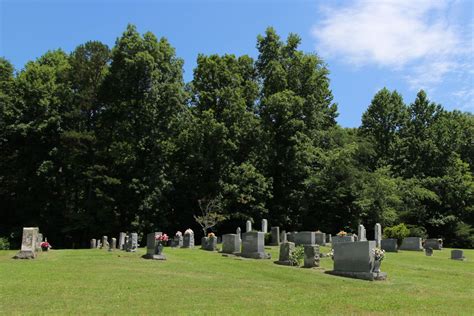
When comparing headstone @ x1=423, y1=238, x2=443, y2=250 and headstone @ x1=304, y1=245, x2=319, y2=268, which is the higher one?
headstone @ x1=423, y1=238, x2=443, y2=250

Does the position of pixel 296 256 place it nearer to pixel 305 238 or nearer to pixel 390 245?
pixel 305 238

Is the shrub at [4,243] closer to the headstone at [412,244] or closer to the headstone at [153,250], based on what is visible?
the headstone at [153,250]

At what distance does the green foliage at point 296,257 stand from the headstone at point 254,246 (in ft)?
8.80

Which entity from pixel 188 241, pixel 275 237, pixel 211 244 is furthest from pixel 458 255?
pixel 188 241

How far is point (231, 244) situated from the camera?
24.8 metres

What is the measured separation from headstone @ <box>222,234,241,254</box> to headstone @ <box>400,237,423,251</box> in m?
15.1

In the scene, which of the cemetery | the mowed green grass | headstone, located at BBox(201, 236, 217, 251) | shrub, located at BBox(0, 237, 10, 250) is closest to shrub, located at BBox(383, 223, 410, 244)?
the cemetery

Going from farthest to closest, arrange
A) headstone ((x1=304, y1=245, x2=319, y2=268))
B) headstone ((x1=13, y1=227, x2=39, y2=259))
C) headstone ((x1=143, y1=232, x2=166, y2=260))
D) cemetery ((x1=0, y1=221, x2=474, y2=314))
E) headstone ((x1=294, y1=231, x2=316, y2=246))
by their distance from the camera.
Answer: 1. headstone ((x1=294, y1=231, x2=316, y2=246))
2. headstone ((x1=143, y1=232, x2=166, y2=260))
3. headstone ((x1=13, y1=227, x2=39, y2=259))
4. headstone ((x1=304, y1=245, x2=319, y2=268))
5. cemetery ((x1=0, y1=221, x2=474, y2=314))

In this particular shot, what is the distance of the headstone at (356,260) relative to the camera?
15602 millimetres

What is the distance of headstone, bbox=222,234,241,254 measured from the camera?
2448cm

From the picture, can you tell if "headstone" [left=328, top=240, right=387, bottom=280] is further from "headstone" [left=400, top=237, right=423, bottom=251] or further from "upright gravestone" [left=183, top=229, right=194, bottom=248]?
"headstone" [left=400, top=237, right=423, bottom=251]

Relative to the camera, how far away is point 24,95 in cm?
4494

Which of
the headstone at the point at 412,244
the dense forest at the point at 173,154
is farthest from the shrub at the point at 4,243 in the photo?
the headstone at the point at 412,244

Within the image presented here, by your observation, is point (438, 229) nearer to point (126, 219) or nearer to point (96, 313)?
point (126, 219)
